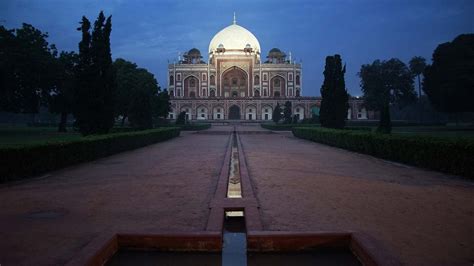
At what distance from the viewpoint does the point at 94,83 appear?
16.1m

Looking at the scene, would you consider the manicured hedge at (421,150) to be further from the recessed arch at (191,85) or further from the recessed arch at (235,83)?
the recessed arch at (191,85)

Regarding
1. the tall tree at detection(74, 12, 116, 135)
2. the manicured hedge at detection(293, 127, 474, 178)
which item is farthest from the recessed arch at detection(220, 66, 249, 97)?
the manicured hedge at detection(293, 127, 474, 178)

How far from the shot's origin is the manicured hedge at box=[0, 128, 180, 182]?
308 inches

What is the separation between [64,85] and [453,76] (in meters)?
28.3

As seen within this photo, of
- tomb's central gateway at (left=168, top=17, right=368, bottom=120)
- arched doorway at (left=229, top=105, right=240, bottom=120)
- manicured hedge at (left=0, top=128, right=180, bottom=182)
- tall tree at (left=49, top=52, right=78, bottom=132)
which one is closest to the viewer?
manicured hedge at (left=0, top=128, right=180, bottom=182)

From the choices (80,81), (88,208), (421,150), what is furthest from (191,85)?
(88,208)

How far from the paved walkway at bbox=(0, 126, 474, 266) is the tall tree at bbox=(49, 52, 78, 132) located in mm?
19434

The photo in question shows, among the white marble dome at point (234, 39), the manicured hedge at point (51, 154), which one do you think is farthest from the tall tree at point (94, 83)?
the white marble dome at point (234, 39)

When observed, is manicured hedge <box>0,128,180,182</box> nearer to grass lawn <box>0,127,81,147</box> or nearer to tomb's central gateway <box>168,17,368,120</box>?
grass lawn <box>0,127,81,147</box>

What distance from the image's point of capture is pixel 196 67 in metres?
70.6

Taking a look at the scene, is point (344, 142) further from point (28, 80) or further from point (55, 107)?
point (55, 107)

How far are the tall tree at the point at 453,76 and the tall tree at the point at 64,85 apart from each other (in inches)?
1074

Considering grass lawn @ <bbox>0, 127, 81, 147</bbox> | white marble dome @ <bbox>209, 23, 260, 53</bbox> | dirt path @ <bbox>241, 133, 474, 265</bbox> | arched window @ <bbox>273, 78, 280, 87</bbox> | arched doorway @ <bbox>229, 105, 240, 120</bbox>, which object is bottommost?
dirt path @ <bbox>241, 133, 474, 265</bbox>

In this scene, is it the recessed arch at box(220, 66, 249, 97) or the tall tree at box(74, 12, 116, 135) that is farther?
the recessed arch at box(220, 66, 249, 97)
